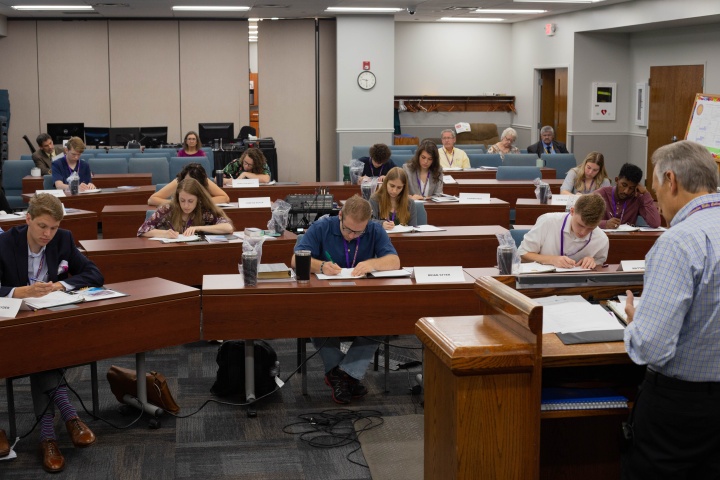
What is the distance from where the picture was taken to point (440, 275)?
483 cm

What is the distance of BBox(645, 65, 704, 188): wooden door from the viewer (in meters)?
12.4

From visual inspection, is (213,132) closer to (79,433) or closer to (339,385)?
(339,385)

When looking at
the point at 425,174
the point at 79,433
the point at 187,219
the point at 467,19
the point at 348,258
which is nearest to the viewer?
the point at 79,433

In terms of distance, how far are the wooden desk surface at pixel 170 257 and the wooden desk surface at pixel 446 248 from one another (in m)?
0.78

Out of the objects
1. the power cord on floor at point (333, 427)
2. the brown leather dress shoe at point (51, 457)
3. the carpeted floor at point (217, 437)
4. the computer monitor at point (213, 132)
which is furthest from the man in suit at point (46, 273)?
the computer monitor at point (213, 132)

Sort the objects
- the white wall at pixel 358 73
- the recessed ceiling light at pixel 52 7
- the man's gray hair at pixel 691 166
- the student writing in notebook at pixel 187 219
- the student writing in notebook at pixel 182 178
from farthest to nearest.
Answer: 1. the white wall at pixel 358 73
2. the recessed ceiling light at pixel 52 7
3. the student writing in notebook at pixel 182 178
4. the student writing in notebook at pixel 187 219
5. the man's gray hair at pixel 691 166

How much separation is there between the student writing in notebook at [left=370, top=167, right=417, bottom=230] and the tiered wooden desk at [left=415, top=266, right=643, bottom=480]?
370cm

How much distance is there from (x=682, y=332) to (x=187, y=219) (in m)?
4.42

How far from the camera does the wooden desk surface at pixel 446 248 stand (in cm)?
625

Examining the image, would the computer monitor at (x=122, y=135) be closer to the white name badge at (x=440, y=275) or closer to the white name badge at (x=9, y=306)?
the white name badge at (x=440, y=275)

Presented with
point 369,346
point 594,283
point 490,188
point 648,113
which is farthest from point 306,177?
point 594,283

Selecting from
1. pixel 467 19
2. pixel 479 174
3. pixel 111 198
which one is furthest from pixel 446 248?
pixel 467 19

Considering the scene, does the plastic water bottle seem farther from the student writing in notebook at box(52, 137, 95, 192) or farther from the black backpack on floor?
the black backpack on floor

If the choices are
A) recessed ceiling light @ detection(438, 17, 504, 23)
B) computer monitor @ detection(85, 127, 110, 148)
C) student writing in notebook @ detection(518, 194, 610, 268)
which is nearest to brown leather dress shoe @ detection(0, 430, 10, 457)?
student writing in notebook @ detection(518, 194, 610, 268)
